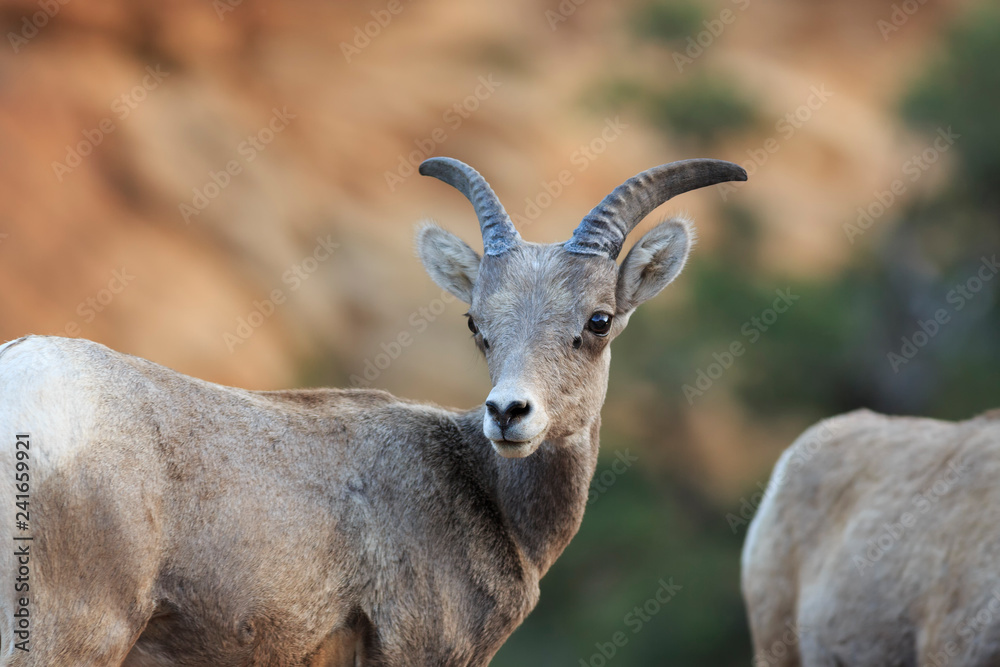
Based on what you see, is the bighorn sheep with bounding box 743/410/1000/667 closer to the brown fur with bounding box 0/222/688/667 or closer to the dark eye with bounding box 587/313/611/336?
the brown fur with bounding box 0/222/688/667

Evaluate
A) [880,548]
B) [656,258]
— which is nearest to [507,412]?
[656,258]

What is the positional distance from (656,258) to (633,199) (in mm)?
444

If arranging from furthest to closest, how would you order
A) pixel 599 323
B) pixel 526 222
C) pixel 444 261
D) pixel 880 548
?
1. pixel 526 222
2. pixel 880 548
3. pixel 444 261
4. pixel 599 323

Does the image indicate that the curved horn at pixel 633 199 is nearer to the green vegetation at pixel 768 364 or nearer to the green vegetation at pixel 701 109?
the green vegetation at pixel 768 364

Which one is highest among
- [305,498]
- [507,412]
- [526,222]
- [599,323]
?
[599,323]

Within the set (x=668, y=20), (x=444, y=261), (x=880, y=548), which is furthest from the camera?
(x=668, y=20)

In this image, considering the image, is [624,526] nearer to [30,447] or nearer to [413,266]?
[413,266]

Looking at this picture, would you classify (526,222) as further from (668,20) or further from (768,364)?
(668,20)

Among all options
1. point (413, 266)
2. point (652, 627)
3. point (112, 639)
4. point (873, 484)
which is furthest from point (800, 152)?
point (112, 639)

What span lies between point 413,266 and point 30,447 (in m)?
17.5

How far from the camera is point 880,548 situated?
747 centimetres

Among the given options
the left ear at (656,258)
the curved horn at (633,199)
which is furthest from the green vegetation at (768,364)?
the curved horn at (633,199)

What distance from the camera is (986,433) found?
24.0 ft

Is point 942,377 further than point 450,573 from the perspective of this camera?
Yes
